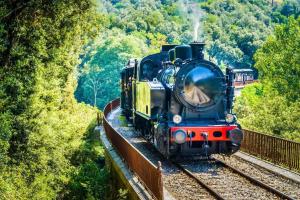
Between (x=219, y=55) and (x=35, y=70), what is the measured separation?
2747 inches

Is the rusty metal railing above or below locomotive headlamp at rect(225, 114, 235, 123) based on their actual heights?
below

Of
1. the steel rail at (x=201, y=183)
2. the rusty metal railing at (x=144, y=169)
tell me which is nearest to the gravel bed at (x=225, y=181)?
the steel rail at (x=201, y=183)

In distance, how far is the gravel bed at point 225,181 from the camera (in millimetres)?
9820

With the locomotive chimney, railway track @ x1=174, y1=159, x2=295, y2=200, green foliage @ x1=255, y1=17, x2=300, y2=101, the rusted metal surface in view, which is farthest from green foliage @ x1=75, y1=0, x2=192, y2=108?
railway track @ x1=174, y1=159, x2=295, y2=200

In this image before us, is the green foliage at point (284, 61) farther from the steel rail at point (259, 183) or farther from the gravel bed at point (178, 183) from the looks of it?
the steel rail at point (259, 183)

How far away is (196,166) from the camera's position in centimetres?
1314

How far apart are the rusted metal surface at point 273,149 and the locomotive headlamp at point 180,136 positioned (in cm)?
297

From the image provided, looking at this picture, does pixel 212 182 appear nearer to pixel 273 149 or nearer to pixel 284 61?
pixel 273 149

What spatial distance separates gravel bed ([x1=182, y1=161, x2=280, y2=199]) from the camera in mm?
9820

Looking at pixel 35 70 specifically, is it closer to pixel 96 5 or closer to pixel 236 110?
pixel 96 5

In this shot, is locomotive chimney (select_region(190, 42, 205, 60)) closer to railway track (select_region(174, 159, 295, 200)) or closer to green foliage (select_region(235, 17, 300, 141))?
railway track (select_region(174, 159, 295, 200))

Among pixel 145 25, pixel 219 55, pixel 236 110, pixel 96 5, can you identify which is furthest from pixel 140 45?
pixel 96 5

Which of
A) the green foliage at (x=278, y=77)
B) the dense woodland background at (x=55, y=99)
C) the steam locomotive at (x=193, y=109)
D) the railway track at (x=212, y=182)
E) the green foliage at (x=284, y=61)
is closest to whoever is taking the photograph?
the railway track at (x=212, y=182)

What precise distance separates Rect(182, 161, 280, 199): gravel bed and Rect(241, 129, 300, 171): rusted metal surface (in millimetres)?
1760
